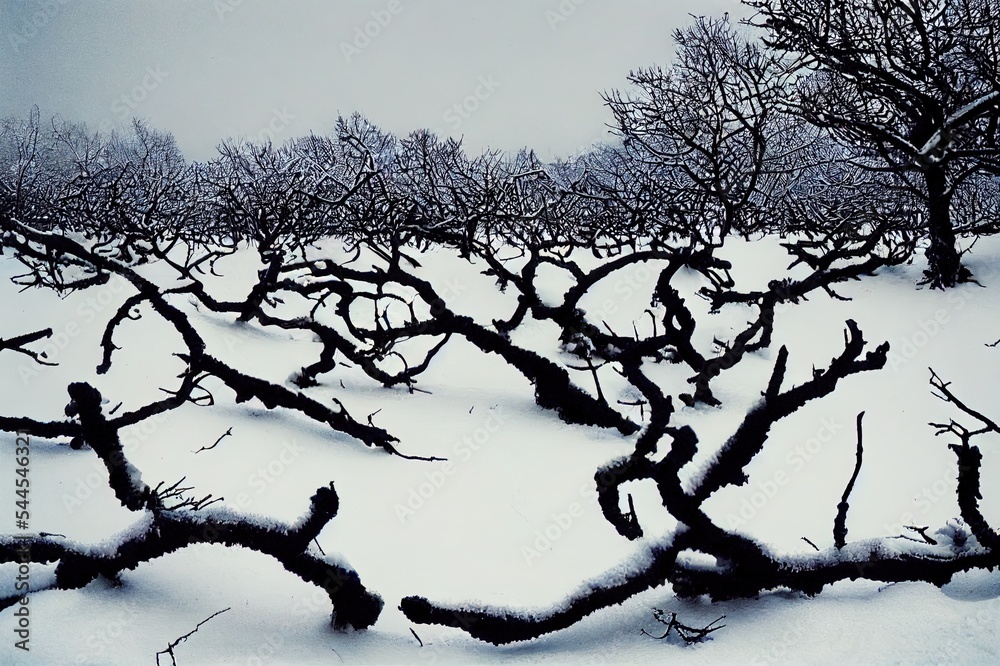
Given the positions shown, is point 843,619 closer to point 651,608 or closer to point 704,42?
point 651,608

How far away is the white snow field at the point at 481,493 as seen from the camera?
207 cm

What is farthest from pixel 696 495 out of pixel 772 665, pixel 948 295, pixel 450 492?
pixel 948 295

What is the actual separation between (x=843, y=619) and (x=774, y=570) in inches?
10.0
